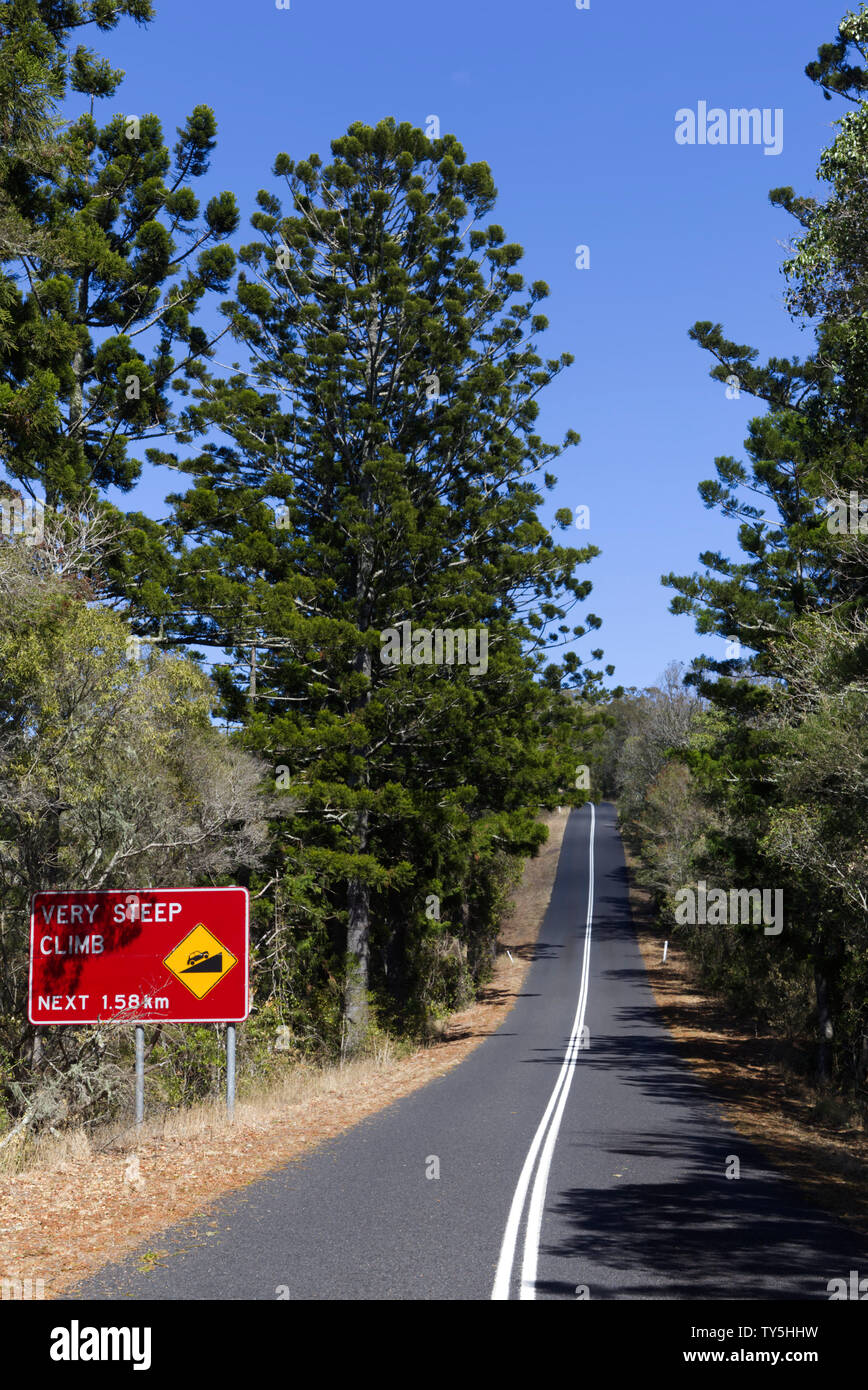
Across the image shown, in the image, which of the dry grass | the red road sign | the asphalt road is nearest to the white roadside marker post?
the dry grass

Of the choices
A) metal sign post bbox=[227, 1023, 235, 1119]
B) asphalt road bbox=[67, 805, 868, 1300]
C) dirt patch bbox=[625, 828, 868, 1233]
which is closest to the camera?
asphalt road bbox=[67, 805, 868, 1300]

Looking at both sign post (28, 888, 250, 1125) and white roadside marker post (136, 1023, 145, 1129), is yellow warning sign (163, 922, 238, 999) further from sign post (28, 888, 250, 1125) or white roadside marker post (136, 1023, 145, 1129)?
white roadside marker post (136, 1023, 145, 1129)

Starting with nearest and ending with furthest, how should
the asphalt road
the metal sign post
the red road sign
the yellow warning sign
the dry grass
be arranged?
the asphalt road < the dry grass < the red road sign < the yellow warning sign < the metal sign post

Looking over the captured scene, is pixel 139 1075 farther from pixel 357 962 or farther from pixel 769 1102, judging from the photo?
pixel 357 962

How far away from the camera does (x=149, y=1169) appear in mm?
9266

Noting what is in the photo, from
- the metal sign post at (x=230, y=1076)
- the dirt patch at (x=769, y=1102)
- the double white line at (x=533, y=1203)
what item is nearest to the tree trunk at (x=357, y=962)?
the double white line at (x=533, y=1203)

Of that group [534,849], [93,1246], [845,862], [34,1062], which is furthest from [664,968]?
[93,1246]

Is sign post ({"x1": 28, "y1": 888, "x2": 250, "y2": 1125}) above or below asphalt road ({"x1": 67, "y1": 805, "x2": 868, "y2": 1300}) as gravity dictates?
above

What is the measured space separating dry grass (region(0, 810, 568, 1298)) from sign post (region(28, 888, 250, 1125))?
1185 millimetres

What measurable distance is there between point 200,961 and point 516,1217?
4618 millimetres

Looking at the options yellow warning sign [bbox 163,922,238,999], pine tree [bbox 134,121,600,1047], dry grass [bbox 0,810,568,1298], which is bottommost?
dry grass [bbox 0,810,568,1298]

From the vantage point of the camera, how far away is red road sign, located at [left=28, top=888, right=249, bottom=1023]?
429 inches

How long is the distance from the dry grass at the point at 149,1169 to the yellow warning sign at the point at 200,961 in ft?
4.75

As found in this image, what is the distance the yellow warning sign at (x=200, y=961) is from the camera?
11109mm
